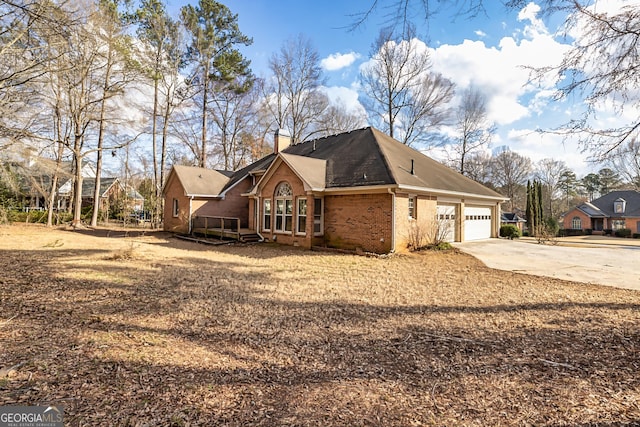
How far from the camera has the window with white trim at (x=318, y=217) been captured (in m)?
14.9

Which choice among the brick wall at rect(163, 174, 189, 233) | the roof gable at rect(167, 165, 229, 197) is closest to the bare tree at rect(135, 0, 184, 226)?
the brick wall at rect(163, 174, 189, 233)

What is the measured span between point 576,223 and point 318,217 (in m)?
43.8

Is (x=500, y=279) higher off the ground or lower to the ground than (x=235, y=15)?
lower

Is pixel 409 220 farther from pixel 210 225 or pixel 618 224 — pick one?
pixel 618 224

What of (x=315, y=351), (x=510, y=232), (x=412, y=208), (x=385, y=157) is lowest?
(x=315, y=351)

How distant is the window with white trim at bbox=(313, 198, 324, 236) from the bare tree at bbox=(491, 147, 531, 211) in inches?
1493

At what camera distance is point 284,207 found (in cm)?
1631

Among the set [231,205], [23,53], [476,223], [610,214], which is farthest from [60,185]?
[610,214]

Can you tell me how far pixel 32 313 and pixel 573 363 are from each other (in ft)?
26.0

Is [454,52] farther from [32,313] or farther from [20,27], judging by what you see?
[20,27]

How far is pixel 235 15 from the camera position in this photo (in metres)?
27.1

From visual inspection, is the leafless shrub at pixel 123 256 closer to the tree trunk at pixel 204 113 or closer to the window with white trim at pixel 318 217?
the window with white trim at pixel 318 217

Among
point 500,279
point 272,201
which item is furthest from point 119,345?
point 272,201

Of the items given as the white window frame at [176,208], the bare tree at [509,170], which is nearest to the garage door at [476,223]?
the white window frame at [176,208]
